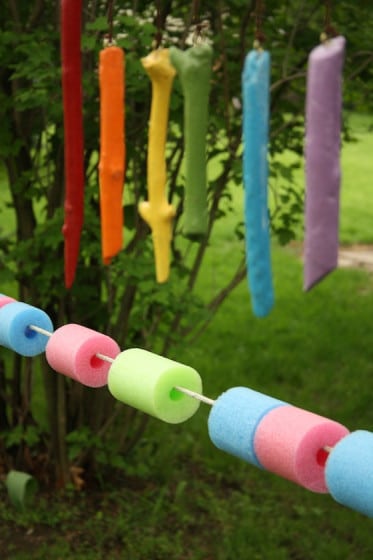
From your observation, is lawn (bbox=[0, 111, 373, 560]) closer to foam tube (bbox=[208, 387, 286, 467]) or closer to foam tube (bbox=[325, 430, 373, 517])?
foam tube (bbox=[208, 387, 286, 467])

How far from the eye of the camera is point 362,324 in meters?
6.60

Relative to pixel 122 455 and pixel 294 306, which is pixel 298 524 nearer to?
pixel 122 455

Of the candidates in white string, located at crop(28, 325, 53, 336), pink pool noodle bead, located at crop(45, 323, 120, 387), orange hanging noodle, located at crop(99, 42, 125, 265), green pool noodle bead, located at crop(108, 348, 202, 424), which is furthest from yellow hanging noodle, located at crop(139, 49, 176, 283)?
white string, located at crop(28, 325, 53, 336)

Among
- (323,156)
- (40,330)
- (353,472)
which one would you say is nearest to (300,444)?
(353,472)

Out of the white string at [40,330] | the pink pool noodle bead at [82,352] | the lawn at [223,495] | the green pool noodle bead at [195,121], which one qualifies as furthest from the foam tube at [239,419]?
the lawn at [223,495]

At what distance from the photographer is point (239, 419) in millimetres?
1312

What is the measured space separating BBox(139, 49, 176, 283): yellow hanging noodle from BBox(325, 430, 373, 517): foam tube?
464 millimetres

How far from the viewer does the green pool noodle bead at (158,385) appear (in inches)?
55.7

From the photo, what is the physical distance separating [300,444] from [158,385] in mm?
314

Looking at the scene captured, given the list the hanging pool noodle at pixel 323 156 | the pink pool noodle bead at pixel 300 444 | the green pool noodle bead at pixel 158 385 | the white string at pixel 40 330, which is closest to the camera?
the hanging pool noodle at pixel 323 156

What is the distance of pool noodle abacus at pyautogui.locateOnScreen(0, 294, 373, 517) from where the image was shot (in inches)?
44.3

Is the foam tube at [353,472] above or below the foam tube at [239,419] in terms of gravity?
above

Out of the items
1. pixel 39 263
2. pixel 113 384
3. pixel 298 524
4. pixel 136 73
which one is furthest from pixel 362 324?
pixel 113 384

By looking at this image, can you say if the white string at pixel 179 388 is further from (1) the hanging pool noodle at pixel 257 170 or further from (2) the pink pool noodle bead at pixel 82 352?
(1) the hanging pool noodle at pixel 257 170
